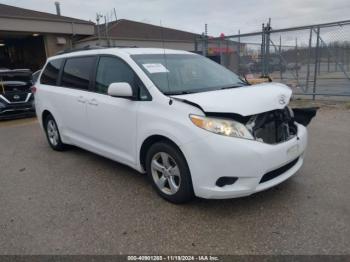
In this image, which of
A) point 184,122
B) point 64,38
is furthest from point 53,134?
point 64,38

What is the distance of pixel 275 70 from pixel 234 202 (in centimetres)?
829

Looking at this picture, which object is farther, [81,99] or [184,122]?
[81,99]

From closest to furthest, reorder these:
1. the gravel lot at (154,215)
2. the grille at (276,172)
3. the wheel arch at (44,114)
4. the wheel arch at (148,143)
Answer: the gravel lot at (154,215), the grille at (276,172), the wheel arch at (148,143), the wheel arch at (44,114)

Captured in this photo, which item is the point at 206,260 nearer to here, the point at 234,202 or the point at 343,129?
the point at 234,202

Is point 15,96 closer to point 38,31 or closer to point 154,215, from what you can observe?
point 154,215

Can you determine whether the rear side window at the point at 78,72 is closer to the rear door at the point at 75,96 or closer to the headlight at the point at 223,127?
the rear door at the point at 75,96

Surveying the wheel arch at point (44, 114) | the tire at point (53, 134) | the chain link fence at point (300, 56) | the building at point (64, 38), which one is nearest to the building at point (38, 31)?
the building at point (64, 38)

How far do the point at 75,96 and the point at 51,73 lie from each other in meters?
1.20

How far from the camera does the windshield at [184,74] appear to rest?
371 centimetres

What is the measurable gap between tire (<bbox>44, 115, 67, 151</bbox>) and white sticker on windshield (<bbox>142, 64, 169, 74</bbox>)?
97.7 inches

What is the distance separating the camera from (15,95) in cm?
962

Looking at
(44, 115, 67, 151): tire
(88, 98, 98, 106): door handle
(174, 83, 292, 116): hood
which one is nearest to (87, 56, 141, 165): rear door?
(88, 98, 98, 106): door handle

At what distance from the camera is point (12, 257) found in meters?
2.71

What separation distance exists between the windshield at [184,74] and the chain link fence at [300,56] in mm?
Result: 5957
